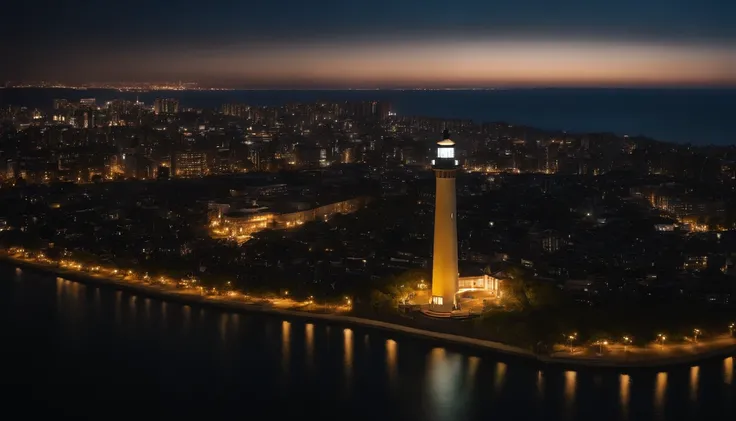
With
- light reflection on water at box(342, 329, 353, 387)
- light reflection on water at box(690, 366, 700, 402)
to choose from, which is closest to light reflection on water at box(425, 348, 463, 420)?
light reflection on water at box(342, 329, 353, 387)

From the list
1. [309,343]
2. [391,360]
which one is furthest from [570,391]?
[309,343]

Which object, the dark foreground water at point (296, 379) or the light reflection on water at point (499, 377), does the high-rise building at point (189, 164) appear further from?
the light reflection on water at point (499, 377)

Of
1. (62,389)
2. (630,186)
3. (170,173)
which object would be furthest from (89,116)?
(62,389)

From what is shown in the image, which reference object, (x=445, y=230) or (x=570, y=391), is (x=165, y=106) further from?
(x=570, y=391)

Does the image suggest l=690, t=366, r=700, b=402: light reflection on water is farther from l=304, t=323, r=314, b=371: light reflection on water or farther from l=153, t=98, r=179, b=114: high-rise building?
l=153, t=98, r=179, b=114: high-rise building

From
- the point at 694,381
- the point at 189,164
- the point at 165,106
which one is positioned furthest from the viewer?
the point at 165,106

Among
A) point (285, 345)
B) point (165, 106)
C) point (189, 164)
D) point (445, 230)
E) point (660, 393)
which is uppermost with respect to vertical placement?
point (165, 106)

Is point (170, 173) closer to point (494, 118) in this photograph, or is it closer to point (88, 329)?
point (88, 329)
